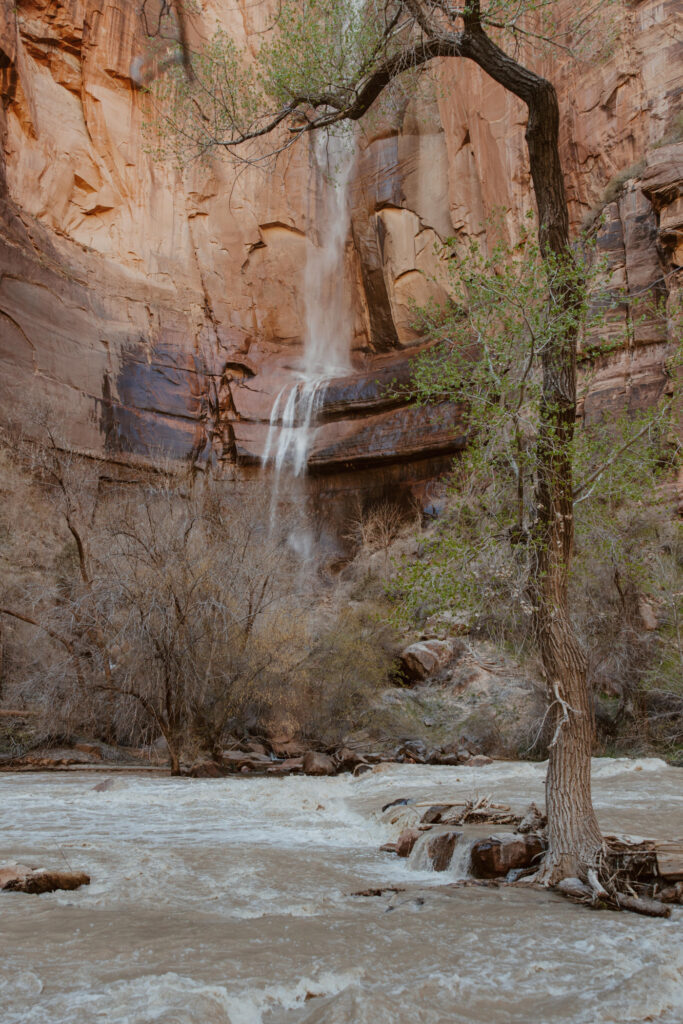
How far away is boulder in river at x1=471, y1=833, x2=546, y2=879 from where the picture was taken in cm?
592

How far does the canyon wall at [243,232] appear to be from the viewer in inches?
991

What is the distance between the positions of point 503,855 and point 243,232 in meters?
32.8

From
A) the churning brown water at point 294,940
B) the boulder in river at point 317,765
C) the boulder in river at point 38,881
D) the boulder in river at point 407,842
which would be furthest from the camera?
the boulder in river at point 317,765

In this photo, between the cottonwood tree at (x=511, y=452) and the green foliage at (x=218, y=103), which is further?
the green foliage at (x=218, y=103)

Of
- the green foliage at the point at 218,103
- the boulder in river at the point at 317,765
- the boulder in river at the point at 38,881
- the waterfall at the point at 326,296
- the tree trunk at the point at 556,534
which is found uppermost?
the waterfall at the point at 326,296

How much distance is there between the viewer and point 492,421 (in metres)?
6.08

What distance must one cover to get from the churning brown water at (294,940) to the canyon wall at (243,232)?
18507 millimetres

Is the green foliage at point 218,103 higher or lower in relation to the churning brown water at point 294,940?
higher

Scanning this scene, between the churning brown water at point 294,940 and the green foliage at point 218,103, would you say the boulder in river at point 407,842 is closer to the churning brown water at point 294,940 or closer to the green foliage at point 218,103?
the churning brown water at point 294,940

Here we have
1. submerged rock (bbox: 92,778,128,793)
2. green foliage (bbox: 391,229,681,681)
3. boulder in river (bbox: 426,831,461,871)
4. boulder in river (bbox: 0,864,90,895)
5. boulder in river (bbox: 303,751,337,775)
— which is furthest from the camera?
boulder in river (bbox: 303,751,337,775)

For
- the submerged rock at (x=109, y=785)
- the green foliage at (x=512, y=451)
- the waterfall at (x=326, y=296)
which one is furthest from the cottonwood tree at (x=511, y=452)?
the waterfall at (x=326, y=296)

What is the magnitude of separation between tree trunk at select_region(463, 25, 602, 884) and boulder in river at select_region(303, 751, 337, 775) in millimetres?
7988

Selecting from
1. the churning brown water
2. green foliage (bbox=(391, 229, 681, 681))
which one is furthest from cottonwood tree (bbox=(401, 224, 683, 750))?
the churning brown water

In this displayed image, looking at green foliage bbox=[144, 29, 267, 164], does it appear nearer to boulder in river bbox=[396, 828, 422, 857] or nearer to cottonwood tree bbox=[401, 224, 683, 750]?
cottonwood tree bbox=[401, 224, 683, 750]
